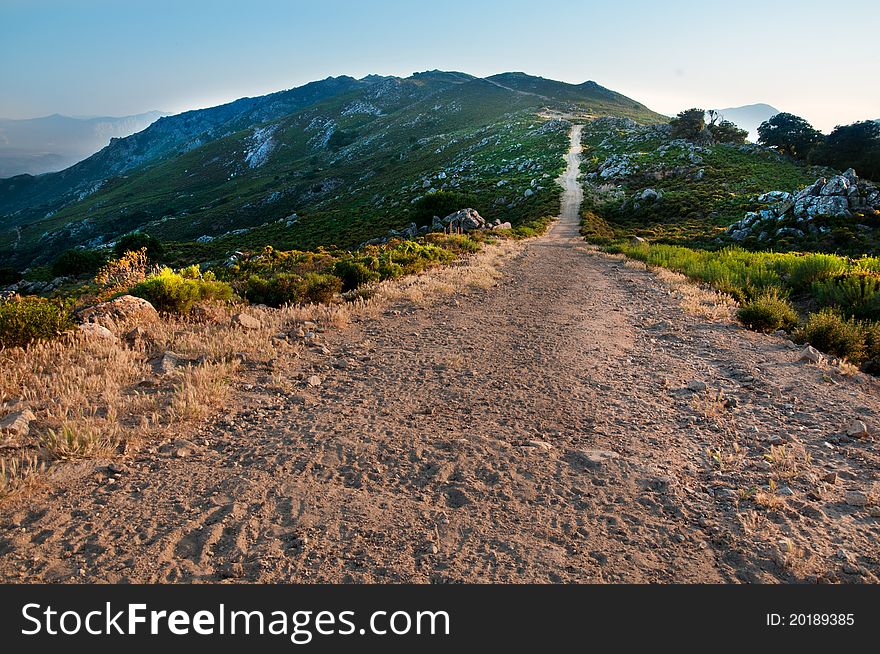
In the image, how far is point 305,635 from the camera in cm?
233

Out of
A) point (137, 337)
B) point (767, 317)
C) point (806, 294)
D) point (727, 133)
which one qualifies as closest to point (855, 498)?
point (767, 317)

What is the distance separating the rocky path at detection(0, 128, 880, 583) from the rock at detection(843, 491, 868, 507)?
20 mm

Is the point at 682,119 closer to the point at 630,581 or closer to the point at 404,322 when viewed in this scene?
the point at 404,322

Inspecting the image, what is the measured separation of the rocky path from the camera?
2750 millimetres

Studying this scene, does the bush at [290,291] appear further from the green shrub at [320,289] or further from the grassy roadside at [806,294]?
the grassy roadside at [806,294]

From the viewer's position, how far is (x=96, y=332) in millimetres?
6301

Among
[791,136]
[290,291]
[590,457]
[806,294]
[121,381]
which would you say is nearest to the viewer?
[590,457]

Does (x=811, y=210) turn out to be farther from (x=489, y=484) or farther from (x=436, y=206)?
(x=489, y=484)

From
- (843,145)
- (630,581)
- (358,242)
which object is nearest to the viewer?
(630,581)

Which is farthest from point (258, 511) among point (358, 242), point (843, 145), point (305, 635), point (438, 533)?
point (843, 145)

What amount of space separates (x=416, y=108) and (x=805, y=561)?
16987cm

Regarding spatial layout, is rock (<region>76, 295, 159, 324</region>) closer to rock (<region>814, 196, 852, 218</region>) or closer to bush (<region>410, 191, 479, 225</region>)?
rock (<region>814, 196, 852, 218</region>)

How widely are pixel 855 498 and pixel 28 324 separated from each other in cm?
915

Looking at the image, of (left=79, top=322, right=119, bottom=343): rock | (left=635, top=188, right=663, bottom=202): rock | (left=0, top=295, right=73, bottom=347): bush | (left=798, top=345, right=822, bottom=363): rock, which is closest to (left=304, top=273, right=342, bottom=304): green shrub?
(left=79, top=322, right=119, bottom=343): rock
